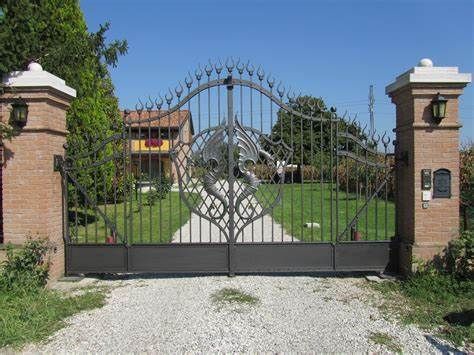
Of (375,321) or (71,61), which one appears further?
(71,61)

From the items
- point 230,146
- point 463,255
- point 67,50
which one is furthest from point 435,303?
point 67,50

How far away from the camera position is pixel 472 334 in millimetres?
4766

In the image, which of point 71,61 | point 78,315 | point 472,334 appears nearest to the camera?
point 472,334

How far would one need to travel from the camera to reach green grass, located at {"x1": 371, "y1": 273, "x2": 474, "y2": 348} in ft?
16.4

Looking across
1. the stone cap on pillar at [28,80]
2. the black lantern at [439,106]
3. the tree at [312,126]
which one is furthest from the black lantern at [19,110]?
the black lantern at [439,106]

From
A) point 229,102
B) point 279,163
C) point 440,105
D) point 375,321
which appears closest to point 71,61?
point 229,102

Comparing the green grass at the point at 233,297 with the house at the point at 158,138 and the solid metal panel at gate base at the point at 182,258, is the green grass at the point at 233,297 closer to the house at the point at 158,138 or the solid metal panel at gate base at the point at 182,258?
the solid metal panel at gate base at the point at 182,258

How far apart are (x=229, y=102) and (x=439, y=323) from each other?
13.3 ft

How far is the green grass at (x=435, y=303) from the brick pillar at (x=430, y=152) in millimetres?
400

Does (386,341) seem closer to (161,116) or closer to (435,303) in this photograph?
(435,303)

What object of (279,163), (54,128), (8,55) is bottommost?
(279,163)

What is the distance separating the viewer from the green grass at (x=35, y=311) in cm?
484

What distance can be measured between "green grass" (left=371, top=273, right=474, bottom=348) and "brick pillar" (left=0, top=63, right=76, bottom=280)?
4.84 meters

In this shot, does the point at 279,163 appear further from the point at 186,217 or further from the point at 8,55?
the point at 186,217
